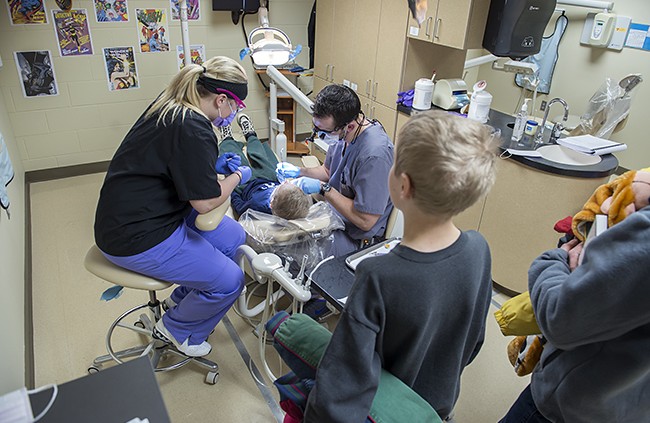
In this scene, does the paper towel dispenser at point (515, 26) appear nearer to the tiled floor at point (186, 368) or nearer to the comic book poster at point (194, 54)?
the tiled floor at point (186, 368)

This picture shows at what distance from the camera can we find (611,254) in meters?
0.81

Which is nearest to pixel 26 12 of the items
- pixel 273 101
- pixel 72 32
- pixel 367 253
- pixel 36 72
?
pixel 72 32

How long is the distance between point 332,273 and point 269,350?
2.84ft

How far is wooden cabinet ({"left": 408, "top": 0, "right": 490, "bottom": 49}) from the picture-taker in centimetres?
260

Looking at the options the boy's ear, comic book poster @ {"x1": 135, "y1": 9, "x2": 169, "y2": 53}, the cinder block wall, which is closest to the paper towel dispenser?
the boy's ear

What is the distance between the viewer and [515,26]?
254cm

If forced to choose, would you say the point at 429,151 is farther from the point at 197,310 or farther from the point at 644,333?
the point at 197,310

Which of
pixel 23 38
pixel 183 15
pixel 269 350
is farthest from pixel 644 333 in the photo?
pixel 23 38

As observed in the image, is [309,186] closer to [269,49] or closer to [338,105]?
[338,105]

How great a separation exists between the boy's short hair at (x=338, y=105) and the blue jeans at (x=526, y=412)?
4.11 feet

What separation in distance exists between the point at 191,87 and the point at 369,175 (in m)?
0.80

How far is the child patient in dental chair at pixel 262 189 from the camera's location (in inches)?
82.9

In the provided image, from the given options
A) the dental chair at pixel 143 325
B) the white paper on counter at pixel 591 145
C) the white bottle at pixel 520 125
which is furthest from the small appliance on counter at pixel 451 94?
the dental chair at pixel 143 325

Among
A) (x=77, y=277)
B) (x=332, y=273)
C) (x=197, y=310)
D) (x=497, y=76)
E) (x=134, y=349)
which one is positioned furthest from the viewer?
(x=497, y=76)
